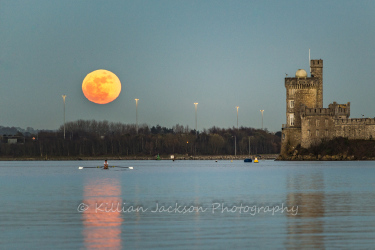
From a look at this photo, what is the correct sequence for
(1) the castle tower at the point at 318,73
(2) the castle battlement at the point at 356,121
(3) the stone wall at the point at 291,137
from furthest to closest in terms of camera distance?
(1) the castle tower at the point at 318,73, (3) the stone wall at the point at 291,137, (2) the castle battlement at the point at 356,121

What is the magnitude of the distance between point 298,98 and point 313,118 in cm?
648

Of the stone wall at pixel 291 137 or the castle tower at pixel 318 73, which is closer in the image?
the stone wall at pixel 291 137

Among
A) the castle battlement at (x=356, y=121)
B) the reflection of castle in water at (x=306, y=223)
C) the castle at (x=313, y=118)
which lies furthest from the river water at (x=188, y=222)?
the castle battlement at (x=356, y=121)

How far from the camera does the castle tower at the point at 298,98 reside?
465 ft

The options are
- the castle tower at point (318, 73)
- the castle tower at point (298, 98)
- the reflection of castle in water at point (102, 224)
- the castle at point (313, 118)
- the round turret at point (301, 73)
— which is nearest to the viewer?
the reflection of castle in water at point (102, 224)

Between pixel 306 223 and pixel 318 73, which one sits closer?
pixel 306 223

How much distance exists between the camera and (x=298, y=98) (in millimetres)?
141750

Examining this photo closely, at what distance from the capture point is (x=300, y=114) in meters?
139

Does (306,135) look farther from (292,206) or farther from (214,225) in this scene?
(214,225)

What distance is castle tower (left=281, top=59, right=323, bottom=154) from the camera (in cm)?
14162

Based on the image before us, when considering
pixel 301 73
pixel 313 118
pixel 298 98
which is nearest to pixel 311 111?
pixel 313 118

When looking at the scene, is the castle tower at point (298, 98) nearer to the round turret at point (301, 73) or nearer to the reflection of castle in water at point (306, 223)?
the round turret at point (301, 73)

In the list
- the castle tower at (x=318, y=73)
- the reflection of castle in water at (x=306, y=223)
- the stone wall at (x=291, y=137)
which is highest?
the castle tower at (x=318, y=73)

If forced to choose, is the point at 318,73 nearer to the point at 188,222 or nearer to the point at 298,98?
the point at 298,98
